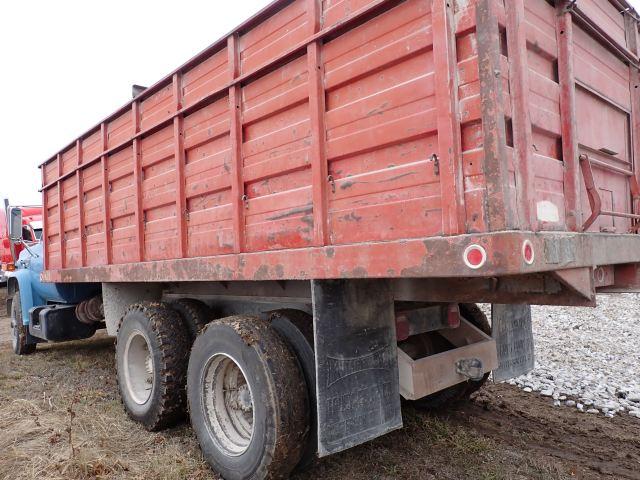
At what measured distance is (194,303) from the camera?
3.98 m

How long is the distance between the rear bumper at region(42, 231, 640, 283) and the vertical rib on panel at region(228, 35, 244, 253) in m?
0.16

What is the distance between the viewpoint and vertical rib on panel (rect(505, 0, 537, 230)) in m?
1.92

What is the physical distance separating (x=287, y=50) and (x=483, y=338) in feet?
7.50

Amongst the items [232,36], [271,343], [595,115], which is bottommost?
[271,343]

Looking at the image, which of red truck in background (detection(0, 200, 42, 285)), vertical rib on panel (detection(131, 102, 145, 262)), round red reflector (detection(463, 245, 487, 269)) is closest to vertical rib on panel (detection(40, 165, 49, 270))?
vertical rib on panel (detection(131, 102, 145, 262))

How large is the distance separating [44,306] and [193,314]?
3.90 metres

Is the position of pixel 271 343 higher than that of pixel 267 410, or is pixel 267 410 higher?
pixel 271 343

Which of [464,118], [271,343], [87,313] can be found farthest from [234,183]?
[87,313]

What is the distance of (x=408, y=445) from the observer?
3.38m

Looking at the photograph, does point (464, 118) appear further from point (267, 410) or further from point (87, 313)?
point (87, 313)

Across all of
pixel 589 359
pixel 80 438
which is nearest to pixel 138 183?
pixel 80 438

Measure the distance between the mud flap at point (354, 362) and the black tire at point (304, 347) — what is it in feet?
0.71

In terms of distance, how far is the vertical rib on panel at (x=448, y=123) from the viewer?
191 centimetres

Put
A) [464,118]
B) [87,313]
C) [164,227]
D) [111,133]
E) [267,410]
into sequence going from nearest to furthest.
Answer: [464,118] < [267,410] < [164,227] < [111,133] < [87,313]
